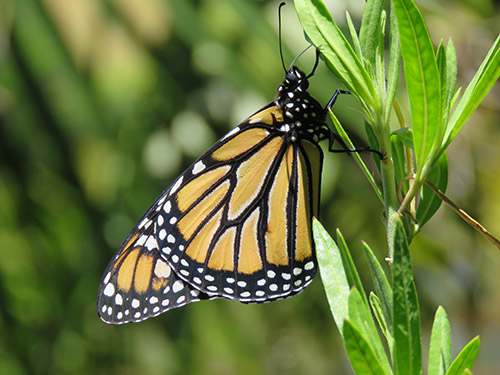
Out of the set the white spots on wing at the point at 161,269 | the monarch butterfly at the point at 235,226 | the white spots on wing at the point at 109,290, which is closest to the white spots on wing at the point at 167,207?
the monarch butterfly at the point at 235,226

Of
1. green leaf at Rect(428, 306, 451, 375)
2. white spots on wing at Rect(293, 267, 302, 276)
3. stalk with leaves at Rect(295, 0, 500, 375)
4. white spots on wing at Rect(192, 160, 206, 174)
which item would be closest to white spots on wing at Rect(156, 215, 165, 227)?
white spots on wing at Rect(192, 160, 206, 174)

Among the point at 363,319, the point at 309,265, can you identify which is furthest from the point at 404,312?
the point at 309,265

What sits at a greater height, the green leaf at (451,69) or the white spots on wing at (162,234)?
the green leaf at (451,69)

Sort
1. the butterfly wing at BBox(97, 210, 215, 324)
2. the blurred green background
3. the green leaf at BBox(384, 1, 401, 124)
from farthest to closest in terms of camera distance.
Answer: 1. the blurred green background
2. the butterfly wing at BBox(97, 210, 215, 324)
3. the green leaf at BBox(384, 1, 401, 124)

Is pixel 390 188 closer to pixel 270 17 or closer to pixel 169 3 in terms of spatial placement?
pixel 270 17

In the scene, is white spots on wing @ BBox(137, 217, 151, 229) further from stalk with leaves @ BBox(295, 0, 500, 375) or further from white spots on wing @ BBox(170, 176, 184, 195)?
stalk with leaves @ BBox(295, 0, 500, 375)

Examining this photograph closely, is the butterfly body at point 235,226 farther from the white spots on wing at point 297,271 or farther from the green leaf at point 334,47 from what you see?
the green leaf at point 334,47

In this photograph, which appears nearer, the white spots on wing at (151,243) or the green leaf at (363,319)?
the green leaf at (363,319)
